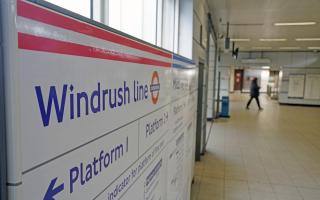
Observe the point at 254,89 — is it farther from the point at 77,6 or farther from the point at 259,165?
the point at 77,6

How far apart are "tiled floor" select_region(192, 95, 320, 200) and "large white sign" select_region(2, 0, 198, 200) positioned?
303cm

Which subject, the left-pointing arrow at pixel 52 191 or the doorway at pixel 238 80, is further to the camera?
the doorway at pixel 238 80

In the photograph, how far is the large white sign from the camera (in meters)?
0.60

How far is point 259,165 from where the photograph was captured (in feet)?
17.7

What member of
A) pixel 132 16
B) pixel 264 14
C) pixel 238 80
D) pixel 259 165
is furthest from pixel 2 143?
pixel 238 80

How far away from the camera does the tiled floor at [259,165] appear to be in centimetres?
414

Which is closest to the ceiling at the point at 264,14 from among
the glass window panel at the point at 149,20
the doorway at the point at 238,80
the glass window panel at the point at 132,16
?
the glass window panel at the point at 149,20

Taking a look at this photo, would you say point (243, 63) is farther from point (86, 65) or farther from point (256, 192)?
point (86, 65)

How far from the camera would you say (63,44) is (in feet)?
2.36

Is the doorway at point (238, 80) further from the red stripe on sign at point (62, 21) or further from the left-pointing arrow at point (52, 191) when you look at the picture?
the left-pointing arrow at point (52, 191)

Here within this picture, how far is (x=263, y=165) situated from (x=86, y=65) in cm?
534

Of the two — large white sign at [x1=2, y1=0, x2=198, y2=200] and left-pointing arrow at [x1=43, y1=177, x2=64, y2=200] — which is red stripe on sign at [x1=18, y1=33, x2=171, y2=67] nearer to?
large white sign at [x1=2, y1=0, x2=198, y2=200]

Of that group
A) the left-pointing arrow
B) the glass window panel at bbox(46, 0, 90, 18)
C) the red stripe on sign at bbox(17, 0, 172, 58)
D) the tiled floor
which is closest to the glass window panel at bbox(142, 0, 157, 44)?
the glass window panel at bbox(46, 0, 90, 18)

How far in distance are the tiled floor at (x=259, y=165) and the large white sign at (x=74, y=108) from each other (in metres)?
3.03
